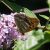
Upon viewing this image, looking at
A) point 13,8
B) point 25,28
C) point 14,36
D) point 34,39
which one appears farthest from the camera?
point 13,8

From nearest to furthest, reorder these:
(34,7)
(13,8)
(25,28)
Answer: (25,28), (13,8), (34,7)

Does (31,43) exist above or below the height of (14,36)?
above

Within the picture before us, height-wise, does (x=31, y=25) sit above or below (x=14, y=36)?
above

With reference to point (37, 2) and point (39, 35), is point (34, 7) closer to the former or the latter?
point (37, 2)

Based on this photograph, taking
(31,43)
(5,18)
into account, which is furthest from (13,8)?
(31,43)

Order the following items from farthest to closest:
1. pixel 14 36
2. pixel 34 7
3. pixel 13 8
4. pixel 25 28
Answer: pixel 34 7
pixel 13 8
pixel 14 36
pixel 25 28

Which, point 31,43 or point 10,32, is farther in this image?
point 10,32

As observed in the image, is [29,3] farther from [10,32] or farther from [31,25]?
[31,25]

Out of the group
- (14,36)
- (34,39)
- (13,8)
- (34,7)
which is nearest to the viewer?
(34,39)

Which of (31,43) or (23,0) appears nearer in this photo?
(31,43)

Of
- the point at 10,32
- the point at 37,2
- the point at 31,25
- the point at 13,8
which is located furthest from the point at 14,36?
the point at 37,2
